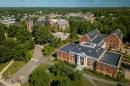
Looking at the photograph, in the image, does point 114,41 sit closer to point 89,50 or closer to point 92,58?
point 89,50

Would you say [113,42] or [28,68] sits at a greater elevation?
[113,42]

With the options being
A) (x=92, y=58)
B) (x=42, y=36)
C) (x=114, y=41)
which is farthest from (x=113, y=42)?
(x=42, y=36)

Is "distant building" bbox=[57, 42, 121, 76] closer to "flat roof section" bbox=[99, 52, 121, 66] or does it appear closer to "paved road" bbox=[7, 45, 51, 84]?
"flat roof section" bbox=[99, 52, 121, 66]

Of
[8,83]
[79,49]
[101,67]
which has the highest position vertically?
[79,49]

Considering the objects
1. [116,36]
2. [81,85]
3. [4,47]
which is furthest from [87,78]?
[4,47]

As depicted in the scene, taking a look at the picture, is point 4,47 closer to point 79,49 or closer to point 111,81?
point 79,49

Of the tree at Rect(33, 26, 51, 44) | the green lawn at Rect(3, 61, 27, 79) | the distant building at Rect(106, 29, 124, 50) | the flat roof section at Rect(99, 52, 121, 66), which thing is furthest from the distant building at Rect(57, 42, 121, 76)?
the tree at Rect(33, 26, 51, 44)

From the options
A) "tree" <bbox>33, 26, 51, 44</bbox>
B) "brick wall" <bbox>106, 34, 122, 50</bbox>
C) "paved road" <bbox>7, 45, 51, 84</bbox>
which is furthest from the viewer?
"tree" <bbox>33, 26, 51, 44</bbox>
